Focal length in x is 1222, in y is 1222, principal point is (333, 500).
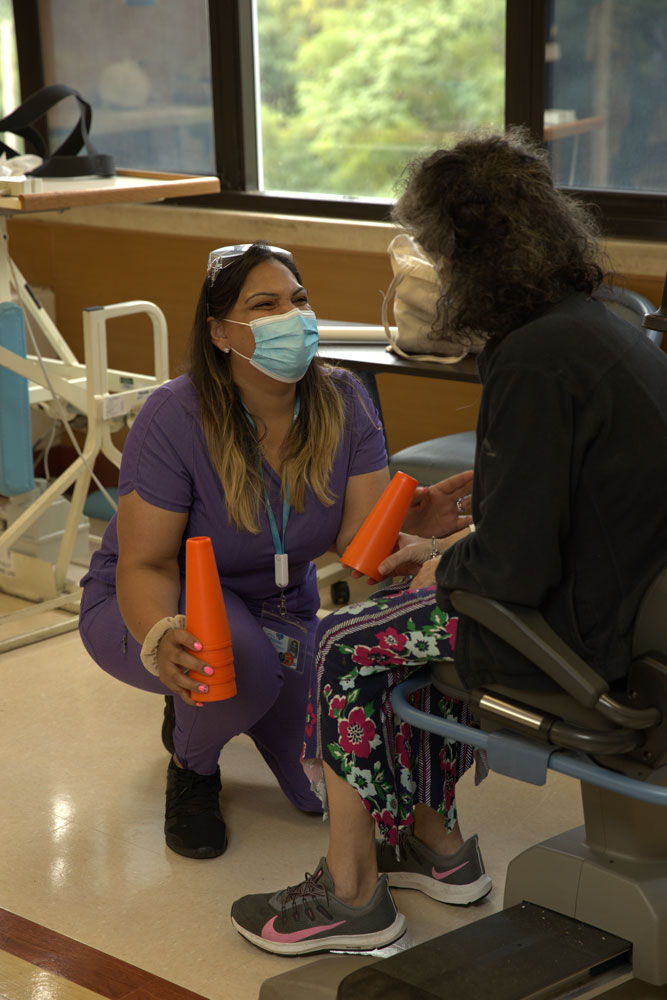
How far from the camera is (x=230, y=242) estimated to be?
13.3 feet

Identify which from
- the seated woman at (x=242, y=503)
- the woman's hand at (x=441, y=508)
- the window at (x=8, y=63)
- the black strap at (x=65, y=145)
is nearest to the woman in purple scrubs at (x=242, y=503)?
the seated woman at (x=242, y=503)

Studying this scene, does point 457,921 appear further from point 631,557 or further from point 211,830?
point 631,557

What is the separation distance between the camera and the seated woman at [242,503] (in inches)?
86.4

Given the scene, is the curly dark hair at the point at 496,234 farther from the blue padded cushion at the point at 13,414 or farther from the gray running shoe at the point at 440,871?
the blue padded cushion at the point at 13,414

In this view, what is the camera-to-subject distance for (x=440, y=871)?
6.97 ft

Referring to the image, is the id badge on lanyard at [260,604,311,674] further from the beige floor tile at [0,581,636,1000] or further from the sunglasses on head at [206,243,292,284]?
the sunglasses on head at [206,243,292,284]

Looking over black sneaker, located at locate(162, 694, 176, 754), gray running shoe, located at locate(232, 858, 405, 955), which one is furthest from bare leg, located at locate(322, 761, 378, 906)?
black sneaker, located at locate(162, 694, 176, 754)

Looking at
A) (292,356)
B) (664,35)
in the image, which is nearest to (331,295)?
(664,35)

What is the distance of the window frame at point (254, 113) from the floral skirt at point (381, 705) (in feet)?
6.13

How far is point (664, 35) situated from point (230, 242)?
152 centimetres

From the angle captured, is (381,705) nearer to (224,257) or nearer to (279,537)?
(279,537)

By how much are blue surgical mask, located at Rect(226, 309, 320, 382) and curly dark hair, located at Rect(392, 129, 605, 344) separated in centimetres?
63

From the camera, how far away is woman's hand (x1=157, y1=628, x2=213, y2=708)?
6.48ft

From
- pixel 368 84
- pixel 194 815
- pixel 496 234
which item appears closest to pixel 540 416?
pixel 496 234
